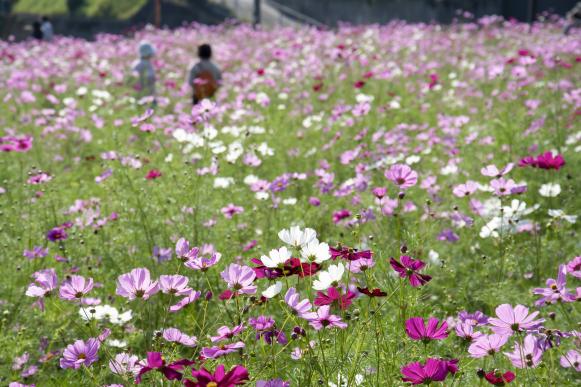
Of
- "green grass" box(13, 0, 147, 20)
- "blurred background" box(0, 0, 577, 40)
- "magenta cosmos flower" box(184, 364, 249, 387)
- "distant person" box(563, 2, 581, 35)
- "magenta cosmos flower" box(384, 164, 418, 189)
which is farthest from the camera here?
"green grass" box(13, 0, 147, 20)

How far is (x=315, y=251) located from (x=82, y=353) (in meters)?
0.63

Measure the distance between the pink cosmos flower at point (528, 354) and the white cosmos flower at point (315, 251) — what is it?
0.50 m

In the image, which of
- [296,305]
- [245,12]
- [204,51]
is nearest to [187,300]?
[296,305]

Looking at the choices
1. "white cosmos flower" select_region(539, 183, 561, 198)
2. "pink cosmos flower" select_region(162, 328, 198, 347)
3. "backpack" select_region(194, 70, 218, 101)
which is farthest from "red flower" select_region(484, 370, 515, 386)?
"backpack" select_region(194, 70, 218, 101)

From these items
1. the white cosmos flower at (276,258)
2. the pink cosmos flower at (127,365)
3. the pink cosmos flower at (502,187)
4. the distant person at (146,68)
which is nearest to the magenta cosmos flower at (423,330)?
the white cosmos flower at (276,258)

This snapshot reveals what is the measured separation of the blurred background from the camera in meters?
20.8

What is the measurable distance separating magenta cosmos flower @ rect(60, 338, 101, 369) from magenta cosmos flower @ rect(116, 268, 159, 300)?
135mm

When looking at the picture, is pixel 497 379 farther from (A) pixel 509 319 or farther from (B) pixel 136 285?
(B) pixel 136 285

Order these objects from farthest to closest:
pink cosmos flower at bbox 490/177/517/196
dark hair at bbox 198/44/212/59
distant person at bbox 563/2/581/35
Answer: distant person at bbox 563/2/581/35, dark hair at bbox 198/44/212/59, pink cosmos flower at bbox 490/177/517/196

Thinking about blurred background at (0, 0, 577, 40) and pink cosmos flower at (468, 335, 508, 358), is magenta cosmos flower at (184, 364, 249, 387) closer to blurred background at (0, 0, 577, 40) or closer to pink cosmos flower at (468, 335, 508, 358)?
pink cosmos flower at (468, 335, 508, 358)

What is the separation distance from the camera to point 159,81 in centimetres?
903

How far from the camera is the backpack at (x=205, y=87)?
6.73m

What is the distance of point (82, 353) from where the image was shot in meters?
1.54

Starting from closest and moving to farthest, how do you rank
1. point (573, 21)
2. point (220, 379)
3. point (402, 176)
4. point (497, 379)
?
point (220, 379) → point (497, 379) → point (402, 176) → point (573, 21)
